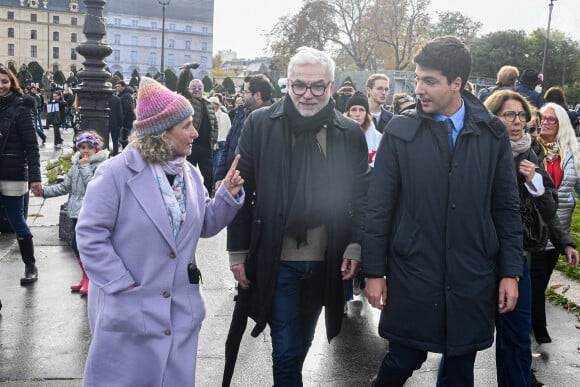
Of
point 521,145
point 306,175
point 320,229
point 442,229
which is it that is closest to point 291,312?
point 320,229

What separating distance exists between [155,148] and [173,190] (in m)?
0.22

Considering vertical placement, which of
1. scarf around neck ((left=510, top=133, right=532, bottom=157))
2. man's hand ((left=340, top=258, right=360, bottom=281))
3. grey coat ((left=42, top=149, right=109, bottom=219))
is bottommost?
grey coat ((left=42, top=149, right=109, bottom=219))

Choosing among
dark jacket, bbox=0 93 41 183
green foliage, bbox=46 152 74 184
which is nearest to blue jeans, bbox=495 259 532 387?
dark jacket, bbox=0 93 41 183

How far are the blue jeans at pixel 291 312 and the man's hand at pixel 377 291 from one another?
1.29 ft

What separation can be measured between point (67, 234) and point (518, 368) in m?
5.77

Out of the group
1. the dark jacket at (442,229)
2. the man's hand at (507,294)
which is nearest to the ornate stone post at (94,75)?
the dark jacket at (442,229)

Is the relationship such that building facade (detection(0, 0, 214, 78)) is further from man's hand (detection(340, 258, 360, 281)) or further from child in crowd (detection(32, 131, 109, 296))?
man's hand (detection(340, 258, 360, 281))

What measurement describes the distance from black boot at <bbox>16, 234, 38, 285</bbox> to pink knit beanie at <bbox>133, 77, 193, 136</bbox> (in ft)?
11.6

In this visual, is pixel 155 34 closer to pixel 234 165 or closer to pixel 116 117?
pixel 116 117

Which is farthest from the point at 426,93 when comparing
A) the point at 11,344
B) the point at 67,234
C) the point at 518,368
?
the point at 67,234

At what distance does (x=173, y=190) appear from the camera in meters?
3.05

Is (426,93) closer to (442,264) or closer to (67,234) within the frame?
(442,264)

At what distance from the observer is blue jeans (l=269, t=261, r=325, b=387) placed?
3.36m

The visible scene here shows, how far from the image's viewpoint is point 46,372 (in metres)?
4.21
